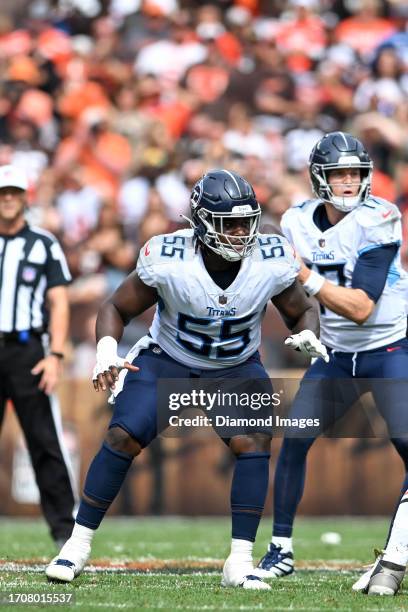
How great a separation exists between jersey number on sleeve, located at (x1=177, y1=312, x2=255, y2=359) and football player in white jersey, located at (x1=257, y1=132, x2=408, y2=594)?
57 centimetres

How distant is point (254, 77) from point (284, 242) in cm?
790

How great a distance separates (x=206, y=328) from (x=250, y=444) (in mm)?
532

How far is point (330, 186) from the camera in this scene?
591cm

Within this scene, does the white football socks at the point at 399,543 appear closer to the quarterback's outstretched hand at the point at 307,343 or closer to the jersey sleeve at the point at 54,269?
the quarterback's outstretched hand at the point at 307,343

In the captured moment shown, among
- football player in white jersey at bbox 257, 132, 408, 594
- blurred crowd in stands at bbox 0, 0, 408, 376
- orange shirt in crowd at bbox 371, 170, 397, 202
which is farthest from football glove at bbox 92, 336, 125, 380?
orange shirt in crowd at bbox 371, 170, 397, 202

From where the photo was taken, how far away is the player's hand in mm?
6652

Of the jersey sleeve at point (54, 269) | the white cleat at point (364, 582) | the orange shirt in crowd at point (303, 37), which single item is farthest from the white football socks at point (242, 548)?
the orange shirt in crowd at point (303, 37)

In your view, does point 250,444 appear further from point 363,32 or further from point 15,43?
point 15,43

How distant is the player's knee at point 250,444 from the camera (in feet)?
16.8

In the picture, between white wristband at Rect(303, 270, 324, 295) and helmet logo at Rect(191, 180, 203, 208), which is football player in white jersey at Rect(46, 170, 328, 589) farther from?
white wristband at Rect(303, 270, 324, 295)

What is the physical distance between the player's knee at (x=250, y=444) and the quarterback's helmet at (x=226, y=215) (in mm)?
758

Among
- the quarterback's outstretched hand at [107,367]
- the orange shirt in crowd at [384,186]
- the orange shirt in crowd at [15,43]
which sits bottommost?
the quarterback's outstretched hand at [107,367]

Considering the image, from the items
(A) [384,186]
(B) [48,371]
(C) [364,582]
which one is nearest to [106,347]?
(C) [364,582]

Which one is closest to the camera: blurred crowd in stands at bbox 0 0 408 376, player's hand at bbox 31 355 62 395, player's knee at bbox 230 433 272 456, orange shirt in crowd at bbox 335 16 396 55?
player's knee at bbox 230 433 272 456
